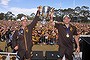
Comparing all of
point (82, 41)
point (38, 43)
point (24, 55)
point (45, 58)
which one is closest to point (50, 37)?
point (38, 43)

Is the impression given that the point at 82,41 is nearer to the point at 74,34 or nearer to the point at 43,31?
the point at 74,34

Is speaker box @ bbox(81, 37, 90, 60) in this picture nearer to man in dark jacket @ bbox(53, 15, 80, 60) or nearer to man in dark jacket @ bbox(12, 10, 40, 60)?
man in dark jacket @ bbox(53, 15, 80, 60)

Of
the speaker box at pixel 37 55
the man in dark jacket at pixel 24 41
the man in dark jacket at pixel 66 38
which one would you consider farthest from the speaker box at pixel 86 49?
the speaker box at pixel 37 55

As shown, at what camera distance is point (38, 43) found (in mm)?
21062

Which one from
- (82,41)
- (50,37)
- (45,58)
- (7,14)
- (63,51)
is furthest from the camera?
(7,14)

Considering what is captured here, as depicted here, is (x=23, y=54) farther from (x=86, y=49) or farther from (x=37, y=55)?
(x=37, y=55)

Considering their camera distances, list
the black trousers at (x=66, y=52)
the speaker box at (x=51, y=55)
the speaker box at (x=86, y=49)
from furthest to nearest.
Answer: the speaker box at (x=51, y=55)
the speaker box at (x=86, y=49)
the black trousers at (x=66, y=52)

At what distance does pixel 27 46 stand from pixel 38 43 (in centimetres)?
1362

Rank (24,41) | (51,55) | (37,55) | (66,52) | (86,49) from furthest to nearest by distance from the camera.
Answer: (37,55) → (51,55) → (86,49) → (24,41) → (66,52)

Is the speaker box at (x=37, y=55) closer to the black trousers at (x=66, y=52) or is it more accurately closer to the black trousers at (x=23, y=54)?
the black trousers at (x=23, y=54)

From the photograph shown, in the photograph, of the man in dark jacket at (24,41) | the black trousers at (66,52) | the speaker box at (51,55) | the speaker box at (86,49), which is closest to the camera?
the black trousers at (66,52)

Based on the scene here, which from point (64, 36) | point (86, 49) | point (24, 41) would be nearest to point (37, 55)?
point (86, 49)

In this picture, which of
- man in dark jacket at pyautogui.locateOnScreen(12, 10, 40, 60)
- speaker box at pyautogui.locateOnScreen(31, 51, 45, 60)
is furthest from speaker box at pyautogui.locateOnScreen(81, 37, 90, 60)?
speaker box at pyautogui.locateOnScreen(31, 51, 45, 60)

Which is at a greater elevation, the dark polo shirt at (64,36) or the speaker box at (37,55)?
the dark polo shirt at (64,36)
